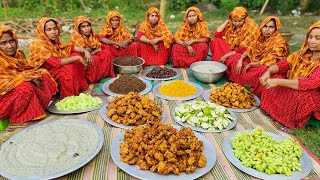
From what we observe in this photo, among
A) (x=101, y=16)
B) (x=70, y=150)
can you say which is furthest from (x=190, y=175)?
(x=101, y=16)

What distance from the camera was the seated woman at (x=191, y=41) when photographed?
5.48 metres

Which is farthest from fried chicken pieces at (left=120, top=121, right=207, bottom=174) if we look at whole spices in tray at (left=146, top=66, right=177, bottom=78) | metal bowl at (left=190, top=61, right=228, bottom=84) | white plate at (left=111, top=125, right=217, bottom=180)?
whole spices in tray at (left=146, top=66, right=177, bottom=78)

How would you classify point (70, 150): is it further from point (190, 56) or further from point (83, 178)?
point (190, 56)

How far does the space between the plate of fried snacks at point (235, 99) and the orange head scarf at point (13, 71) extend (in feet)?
8.50

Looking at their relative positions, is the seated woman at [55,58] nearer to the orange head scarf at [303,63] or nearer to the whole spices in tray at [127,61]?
the whole spices in tray at [127,61]

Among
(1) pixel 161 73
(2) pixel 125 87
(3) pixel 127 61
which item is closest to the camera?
(2) pixel 125 87

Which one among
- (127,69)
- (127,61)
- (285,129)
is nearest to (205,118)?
(285,129)

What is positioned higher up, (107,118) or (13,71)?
(13,71)

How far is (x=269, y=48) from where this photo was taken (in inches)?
172

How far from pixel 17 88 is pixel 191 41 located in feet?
A: 11.1

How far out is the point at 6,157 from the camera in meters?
2.55

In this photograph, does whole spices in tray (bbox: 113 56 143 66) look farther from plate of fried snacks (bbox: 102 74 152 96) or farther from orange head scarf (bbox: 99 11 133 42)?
plate of fried snacks (bbox: 102 74 152 96)

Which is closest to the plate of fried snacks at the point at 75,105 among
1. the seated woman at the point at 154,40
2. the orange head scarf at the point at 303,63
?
the seated woman at the point at 154,40

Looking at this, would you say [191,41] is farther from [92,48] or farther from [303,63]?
[303,63]
